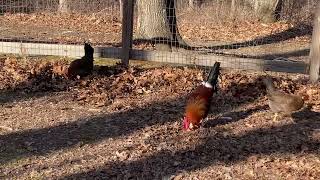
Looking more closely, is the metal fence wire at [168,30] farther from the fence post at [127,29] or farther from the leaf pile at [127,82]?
the leaf pile at [127,82]

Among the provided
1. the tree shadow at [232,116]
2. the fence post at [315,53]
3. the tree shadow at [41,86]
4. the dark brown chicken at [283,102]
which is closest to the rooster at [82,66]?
the tree shadow at [41,86]

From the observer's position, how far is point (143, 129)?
6141mm

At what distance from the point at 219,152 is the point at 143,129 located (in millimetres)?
1117

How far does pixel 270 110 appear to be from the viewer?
682 cm

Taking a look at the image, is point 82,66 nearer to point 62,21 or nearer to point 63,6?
point 63,6

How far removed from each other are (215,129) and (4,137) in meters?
2.48

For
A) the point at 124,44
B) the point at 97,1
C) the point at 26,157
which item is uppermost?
the point at 97,1

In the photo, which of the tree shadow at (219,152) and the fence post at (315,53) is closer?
the tree shadow at (219,152)

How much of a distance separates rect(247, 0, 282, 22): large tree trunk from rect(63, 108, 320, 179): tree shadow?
975 cm

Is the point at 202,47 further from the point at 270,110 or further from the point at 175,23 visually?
the point at 270,110

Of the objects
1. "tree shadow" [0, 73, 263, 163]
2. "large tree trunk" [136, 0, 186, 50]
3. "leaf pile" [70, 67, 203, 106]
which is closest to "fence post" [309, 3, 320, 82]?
"tree shadow" [0, 73, 263, 163]

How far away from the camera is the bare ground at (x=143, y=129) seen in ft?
16.7

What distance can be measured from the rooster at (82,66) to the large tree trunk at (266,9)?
864 cm

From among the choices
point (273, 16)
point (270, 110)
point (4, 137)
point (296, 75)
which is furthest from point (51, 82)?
point (273, 16)
